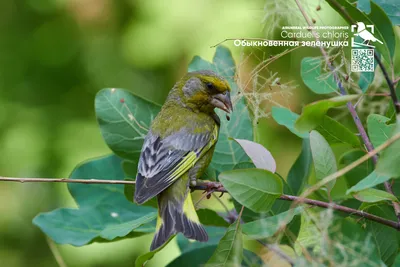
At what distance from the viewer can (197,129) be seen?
268cm

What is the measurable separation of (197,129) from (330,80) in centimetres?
81

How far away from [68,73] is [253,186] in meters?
3.44

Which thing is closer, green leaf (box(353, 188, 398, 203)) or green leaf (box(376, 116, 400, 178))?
green leaf (box(376, 116, 400, 178))

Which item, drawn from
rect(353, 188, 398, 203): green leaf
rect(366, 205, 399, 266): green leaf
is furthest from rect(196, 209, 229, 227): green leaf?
rect(353, 188, 398, 203): green leaf

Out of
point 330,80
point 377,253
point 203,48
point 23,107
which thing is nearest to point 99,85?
point 23,107

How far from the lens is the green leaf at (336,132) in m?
Answer: 1.65

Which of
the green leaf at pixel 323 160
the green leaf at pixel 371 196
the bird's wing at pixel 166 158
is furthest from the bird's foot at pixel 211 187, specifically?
the green leaf at pixel 371 196

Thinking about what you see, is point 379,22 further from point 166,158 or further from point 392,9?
point 166,158

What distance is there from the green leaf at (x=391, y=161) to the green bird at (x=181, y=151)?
79cm

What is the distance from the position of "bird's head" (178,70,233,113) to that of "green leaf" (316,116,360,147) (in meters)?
0.82

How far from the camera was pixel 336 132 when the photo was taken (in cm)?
168

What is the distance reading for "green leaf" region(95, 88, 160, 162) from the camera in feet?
7.30

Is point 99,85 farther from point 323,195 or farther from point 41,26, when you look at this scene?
point 323,195

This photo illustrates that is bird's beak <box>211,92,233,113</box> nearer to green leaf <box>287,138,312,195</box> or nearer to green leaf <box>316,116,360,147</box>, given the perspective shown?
green leaf <box>287,138,312,195</box>
